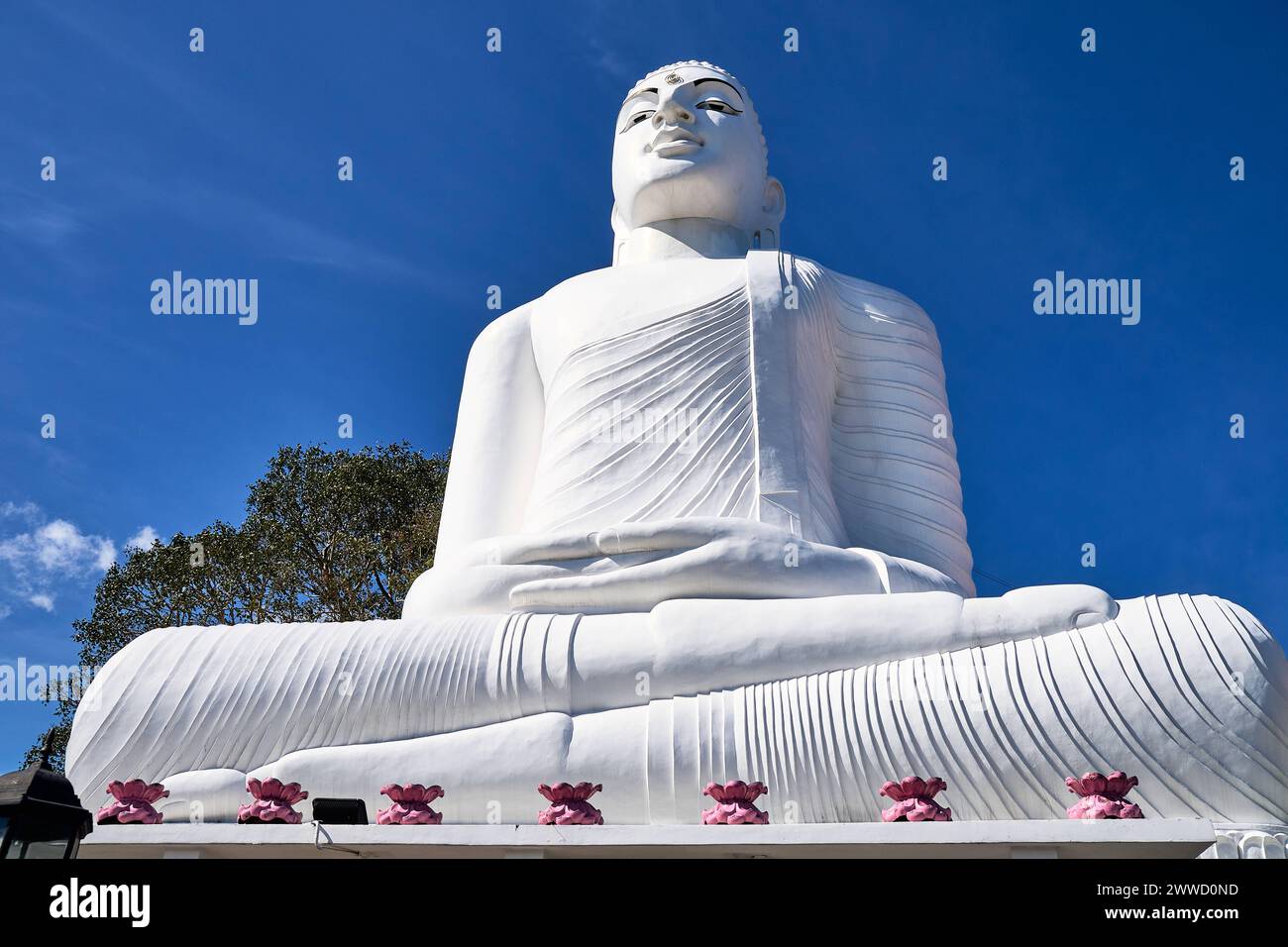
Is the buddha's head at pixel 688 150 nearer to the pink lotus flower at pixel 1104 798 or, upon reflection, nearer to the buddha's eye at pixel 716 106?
the buddha's eye at pixel 716 106

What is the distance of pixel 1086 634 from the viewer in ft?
17.3

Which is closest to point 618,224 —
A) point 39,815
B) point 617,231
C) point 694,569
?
point 617,231

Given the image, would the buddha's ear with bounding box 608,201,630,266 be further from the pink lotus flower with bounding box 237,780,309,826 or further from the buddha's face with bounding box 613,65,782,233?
the pink lotus flower with bounding box 237,780,309,826

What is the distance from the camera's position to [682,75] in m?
8.14

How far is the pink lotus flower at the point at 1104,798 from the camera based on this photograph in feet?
14.1

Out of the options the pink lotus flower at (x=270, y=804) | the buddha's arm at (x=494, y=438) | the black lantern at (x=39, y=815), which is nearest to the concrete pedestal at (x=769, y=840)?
the pink lotus flower at (x=270, y=804)

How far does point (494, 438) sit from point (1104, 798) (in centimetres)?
409

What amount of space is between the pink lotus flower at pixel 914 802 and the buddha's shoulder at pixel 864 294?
12.1ft

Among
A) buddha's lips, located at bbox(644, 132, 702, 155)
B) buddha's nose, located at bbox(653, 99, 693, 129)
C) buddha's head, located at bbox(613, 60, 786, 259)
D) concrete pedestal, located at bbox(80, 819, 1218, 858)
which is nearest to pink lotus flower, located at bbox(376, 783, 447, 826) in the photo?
concrete pedestal, located at bbox(80, 819, 1218, 858)

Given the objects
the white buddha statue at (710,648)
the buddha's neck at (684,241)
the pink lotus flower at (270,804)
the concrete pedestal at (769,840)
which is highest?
the buddha's neck at (684,241)
